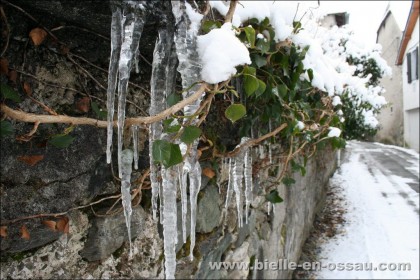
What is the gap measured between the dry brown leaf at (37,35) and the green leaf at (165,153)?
412 millimetres

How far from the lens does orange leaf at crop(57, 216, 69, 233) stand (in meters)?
0.95

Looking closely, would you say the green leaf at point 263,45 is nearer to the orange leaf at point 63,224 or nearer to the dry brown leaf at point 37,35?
the dry brown leaf at point 37,35

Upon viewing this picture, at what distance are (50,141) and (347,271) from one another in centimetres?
363

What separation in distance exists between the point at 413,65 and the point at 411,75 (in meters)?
0.46

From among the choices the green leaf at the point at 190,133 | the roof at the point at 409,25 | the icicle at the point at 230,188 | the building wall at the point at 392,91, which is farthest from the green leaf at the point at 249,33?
the building wall at the point at 392,91

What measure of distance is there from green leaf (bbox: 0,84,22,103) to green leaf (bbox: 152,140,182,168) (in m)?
0.36

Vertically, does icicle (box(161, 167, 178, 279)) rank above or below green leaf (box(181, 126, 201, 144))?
below

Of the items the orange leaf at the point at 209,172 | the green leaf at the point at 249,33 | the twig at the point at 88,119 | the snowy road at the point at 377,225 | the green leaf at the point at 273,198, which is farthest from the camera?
the snowy road at the point at 377,225

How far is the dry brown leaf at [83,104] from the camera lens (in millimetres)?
1001

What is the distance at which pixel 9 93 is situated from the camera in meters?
0.79

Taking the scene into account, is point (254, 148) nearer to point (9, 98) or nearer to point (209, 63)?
point (209, 63)

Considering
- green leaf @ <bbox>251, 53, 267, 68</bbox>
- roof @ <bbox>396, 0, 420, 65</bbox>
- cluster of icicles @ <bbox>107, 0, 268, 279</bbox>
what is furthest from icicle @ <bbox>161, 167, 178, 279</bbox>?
roof @ <bbox>396, 0, 420, 65</bbox>

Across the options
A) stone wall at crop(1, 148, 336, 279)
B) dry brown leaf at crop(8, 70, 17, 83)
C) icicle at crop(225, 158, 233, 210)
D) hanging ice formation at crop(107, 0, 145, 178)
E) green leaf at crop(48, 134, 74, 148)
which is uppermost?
hanging ice formation at crop(107, 0, 145, 178)

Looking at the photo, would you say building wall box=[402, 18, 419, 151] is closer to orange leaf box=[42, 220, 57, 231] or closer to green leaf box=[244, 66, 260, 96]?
green leaf box=[244, 66, 260, 96]
